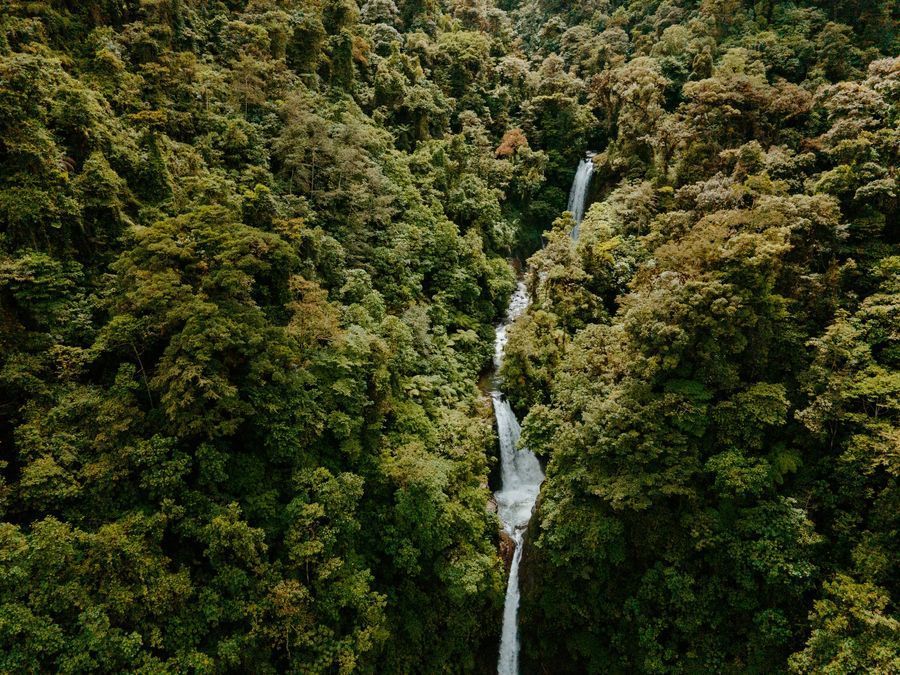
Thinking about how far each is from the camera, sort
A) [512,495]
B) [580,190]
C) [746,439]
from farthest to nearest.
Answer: [580,190], [512,495], [746,439]

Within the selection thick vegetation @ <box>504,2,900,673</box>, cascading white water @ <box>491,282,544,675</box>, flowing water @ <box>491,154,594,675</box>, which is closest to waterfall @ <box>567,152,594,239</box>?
flowing water @ <box>491,154,594,675</box>

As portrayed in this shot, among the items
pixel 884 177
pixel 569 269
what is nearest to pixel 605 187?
pixel 569 269

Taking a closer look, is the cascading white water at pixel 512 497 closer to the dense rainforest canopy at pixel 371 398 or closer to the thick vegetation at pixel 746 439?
the thick vegetation at pixel 746 439

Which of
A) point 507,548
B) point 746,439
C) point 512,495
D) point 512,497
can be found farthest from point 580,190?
point 507,548

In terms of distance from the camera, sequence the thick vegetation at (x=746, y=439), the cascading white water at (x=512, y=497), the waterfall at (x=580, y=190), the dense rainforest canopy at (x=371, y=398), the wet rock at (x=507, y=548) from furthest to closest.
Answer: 1. the waterfall at (x=580, y=190)
2. the wet rock at (x=507, y=548)
3. the cascading white water at (x=512, y=497)
4. the thick vegetation at (x=746, y=439)
5. the dense rainforest canopy at (x=371, y=398)

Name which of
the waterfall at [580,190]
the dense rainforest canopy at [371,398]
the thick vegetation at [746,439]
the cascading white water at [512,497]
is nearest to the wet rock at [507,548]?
the cascading white water at [512,497]

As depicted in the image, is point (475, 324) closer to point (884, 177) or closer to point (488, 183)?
point (488, 183)

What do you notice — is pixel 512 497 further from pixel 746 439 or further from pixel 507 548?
pixel 746 439
